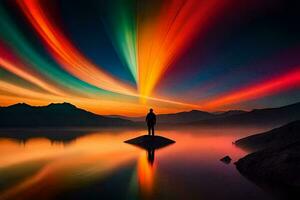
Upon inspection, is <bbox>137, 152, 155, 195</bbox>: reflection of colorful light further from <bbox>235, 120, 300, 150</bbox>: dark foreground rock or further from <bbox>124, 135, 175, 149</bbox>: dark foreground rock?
<bbox>124, 135, 175, 149</bbox>: dark foreground rock

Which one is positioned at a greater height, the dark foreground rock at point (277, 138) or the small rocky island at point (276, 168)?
the dark foreground rock at point (277, 138)

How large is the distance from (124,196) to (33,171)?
10771 millimetres

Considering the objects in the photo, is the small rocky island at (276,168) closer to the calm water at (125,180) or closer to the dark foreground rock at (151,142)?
the calm water at (125,180)

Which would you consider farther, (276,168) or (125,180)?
(276,168)

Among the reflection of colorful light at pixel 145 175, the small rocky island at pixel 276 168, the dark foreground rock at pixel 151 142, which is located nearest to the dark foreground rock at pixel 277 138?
the small rocky island at pixel 276 168

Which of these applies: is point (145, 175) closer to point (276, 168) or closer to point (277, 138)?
point (276, 168)

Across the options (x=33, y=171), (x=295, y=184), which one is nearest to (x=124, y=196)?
(x=295, y=184)

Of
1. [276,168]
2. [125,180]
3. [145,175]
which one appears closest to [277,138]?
[276,168]

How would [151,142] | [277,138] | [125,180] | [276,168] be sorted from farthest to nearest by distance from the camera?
1. [151,142]
2. [277,138]
3. [276,168]
4. [125,180]

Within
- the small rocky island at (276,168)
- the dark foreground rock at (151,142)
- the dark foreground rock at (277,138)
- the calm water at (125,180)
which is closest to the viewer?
the calm water at (125,180)

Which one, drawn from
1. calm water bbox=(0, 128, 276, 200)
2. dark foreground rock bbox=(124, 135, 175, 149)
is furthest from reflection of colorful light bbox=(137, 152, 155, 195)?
dark foreground rock bbox=(124, 135, 175, 149)

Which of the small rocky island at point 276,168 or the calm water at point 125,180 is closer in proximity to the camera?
the calm water at point 125,180

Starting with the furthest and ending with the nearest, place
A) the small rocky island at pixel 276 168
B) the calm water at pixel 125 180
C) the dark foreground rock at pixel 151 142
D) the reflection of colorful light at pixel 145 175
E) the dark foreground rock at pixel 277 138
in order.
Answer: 1. the dark foreground rock at pixel 151 142
2. the dark foreground rock at pixel 277 138
3. the small rocky island at pixel 276 168
4. the reflection of colorful light at pixel 145 175
5. the calm water at pixel 125 180

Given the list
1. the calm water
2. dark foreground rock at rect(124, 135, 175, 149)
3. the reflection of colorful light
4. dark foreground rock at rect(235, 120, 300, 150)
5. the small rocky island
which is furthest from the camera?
dark foreground rock at rect(124, 135, 175, 149)
